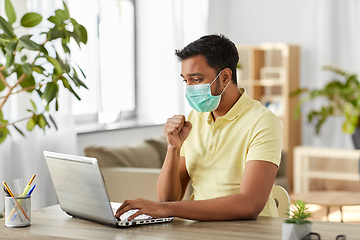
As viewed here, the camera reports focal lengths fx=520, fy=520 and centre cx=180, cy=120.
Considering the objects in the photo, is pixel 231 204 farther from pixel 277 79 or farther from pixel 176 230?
pixel 277 79

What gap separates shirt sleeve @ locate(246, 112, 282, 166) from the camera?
5.36ft

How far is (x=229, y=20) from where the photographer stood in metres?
6.27

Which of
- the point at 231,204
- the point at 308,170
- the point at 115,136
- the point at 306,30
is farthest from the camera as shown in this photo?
the point at 306,30

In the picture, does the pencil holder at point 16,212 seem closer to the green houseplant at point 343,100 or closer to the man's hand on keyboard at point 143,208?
the man's hand on keyboard at point 143,208

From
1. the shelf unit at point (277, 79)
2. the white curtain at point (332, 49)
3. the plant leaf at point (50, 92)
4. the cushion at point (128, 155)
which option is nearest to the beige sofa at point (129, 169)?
the cushion at point (128, 155)

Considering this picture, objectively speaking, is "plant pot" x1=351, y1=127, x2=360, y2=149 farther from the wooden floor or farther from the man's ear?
the man's ear

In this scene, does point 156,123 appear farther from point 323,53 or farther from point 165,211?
point 165,211

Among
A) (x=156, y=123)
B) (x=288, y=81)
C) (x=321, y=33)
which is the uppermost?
(x=321, y=33)

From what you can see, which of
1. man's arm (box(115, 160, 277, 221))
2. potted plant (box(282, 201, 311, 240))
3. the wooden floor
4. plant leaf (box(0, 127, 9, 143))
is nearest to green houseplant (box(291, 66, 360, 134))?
the wooden floor

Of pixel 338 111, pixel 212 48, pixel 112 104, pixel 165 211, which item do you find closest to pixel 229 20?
pixel 338 111

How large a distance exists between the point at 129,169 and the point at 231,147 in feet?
5.43

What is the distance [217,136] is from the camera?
181 cm

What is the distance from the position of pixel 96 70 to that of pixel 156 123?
842mm

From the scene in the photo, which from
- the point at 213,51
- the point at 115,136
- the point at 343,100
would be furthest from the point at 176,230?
the point at 343,100
